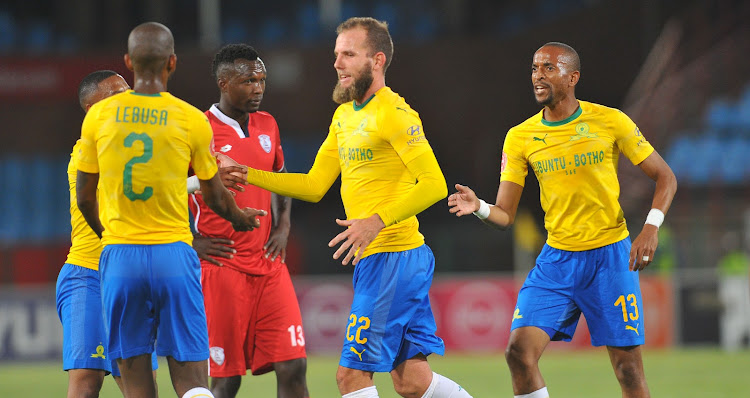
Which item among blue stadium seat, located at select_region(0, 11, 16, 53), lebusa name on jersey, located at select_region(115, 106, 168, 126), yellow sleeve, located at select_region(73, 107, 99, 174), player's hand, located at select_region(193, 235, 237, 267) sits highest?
blue stadium seat, located at select_region(0, 11, 16, 53)

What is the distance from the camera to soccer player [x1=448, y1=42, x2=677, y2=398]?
621 centimetres

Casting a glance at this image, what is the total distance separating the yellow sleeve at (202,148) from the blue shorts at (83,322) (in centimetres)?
132

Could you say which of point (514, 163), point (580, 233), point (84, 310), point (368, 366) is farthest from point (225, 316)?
point (580, 233)

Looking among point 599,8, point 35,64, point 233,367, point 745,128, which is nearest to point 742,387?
point 233,367

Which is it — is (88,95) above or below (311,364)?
above

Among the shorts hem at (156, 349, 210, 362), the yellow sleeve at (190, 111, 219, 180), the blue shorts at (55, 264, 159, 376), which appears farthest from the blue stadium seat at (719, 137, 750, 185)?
the shorts hem at (156, 349, 210, 362)

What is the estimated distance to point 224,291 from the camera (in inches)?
250

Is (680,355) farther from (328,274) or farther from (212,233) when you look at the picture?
(212,233)

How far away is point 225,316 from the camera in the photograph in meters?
6.33

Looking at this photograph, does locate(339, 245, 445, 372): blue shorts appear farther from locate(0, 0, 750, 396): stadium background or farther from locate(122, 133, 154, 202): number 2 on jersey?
locate(0, 0, 750, 396): stadium background

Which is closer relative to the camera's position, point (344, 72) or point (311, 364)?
point (344, 72)

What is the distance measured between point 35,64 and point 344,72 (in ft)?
53.5

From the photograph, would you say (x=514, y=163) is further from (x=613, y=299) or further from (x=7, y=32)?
(x=7, y=32)

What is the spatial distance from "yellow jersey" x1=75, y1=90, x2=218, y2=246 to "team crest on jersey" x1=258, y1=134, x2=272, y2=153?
1512 mm
